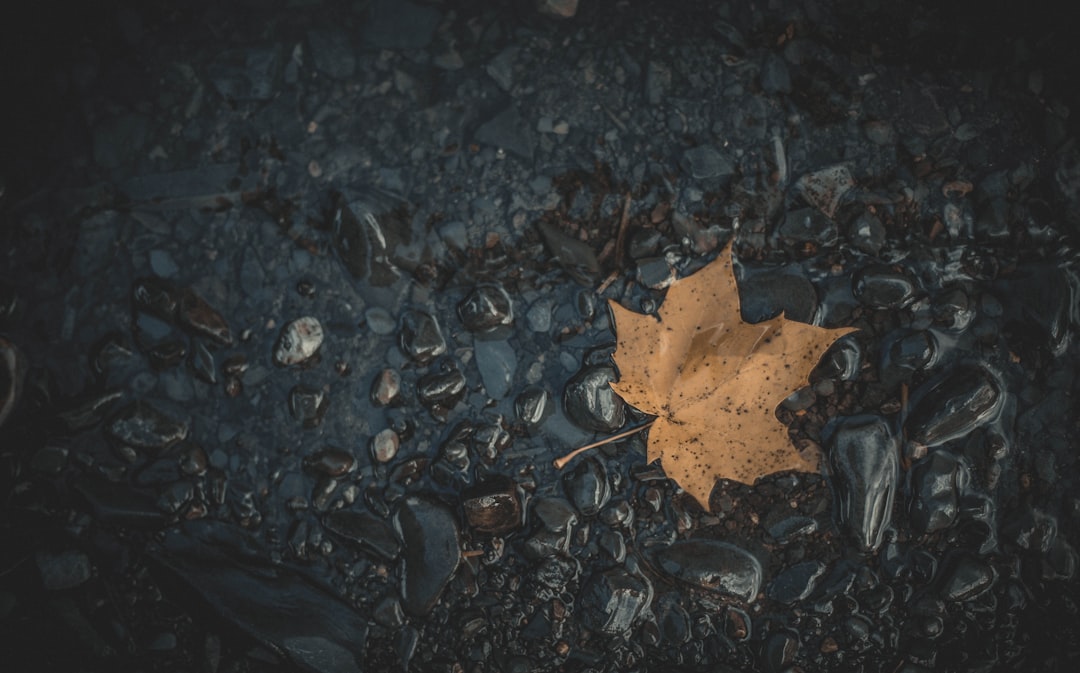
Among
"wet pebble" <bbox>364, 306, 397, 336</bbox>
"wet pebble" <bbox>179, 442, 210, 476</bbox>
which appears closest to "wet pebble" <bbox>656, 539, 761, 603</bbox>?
"wet pebble" <bbox>364, 306, 397, 336</bbox>

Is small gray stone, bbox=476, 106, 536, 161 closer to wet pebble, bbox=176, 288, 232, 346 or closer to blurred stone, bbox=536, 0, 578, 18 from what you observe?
blurred stone, bbox=536, 0, 578, 18

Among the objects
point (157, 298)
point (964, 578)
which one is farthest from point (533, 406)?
point (964, 578)

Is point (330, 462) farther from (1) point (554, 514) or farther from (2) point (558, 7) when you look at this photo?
(2) point (558, 7)

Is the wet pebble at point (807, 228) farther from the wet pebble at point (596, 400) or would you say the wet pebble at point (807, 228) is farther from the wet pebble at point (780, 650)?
the wet pebble at point (780, 650)

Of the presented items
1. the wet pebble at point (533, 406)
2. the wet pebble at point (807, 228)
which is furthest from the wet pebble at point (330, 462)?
the wet pebble at point (807, 228)

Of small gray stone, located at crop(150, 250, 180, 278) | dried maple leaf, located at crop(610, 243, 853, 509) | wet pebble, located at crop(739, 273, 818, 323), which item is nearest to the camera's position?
dried maple leaf, located at crop(610, 243, 853, 509)

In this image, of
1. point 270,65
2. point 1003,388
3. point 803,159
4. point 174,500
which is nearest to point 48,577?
point 174,500
